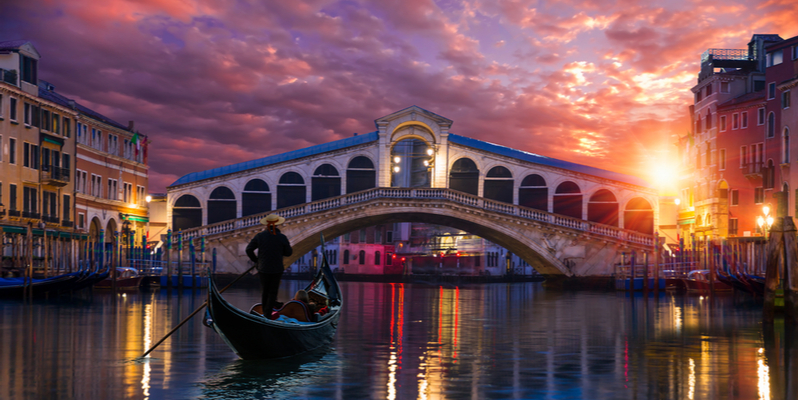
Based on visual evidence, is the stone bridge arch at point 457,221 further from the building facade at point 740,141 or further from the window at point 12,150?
the window at point 12,150

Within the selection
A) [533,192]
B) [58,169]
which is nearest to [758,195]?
[533,192]

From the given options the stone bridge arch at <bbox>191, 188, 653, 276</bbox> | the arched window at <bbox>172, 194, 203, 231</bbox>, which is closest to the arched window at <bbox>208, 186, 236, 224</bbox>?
the arched window at <bbox>172, 194, 203, 231</bbox>

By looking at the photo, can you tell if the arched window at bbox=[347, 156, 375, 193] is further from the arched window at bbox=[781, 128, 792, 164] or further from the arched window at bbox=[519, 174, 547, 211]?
the arched window at bbox=[781, 128, 792, 164]

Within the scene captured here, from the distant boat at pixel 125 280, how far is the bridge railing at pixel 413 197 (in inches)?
183

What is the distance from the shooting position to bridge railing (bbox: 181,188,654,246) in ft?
106

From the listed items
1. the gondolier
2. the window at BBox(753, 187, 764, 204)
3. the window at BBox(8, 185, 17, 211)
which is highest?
the window at BBox(753, 187, 764, 204)

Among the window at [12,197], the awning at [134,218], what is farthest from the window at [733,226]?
the window at [12,197]

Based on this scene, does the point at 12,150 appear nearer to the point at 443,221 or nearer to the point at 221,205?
the point at 221,205

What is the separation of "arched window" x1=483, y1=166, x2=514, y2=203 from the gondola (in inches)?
1032

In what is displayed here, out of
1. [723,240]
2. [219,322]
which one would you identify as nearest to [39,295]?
[219,322]

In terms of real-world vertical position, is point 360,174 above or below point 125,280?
above

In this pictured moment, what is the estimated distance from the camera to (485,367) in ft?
26.3

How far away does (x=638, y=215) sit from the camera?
3503 centimetres

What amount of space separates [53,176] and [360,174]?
1195 cm
